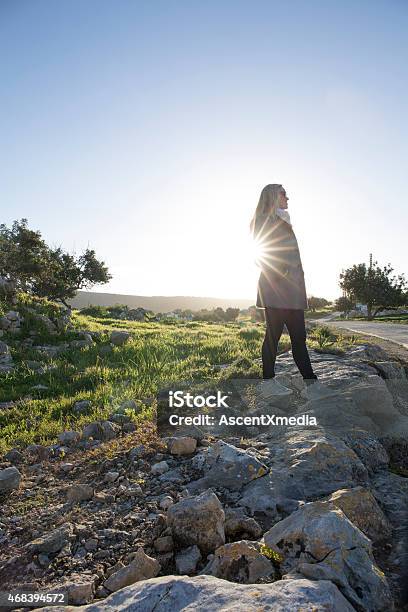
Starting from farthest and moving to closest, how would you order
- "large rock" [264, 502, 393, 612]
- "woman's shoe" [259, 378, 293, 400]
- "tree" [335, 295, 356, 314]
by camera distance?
"tree" [335, 295, 356, 314] → "woman's shoe" [259, 378, 293, 400] → "large rock" [264, 502, 393, 612]

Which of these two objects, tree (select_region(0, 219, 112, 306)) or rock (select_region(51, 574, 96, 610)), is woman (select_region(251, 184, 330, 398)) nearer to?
rock (select_region(51, 574, 96, 610))

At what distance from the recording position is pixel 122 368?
8141 millimetres

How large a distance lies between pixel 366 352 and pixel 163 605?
7.09 metres

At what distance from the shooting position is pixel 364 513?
2443mm

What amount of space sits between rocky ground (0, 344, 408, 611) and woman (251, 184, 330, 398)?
2.66ft

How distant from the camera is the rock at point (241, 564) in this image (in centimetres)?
191

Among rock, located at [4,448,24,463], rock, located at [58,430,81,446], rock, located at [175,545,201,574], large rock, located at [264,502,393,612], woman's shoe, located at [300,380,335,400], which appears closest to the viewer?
large rock, located at [264,502,393,612]

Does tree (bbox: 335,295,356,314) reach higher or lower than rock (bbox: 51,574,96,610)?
higher

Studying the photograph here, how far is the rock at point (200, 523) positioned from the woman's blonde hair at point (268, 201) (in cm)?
398

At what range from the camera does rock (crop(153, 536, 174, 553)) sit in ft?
7.76

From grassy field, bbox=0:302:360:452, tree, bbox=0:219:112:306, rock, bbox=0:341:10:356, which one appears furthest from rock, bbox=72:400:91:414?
tree, bbox=0:219:112:306

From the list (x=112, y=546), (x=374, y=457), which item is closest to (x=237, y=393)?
(x=374, y=457)

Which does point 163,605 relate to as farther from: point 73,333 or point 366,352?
point 73,333

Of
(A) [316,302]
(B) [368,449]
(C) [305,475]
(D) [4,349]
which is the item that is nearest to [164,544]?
(C) [305,475]
